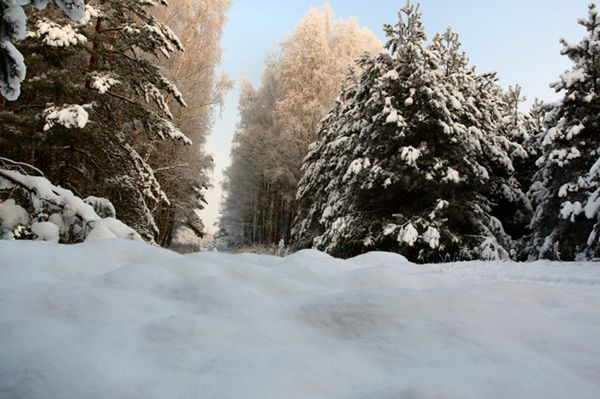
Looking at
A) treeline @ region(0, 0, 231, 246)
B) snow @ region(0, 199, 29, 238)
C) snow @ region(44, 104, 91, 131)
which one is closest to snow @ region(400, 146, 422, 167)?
treeline @ region(0, 0, 231, 246)

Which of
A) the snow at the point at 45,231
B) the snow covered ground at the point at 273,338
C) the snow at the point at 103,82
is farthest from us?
the snow at the point at 103,82

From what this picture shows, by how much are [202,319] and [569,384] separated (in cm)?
119

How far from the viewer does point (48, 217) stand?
4.12 m

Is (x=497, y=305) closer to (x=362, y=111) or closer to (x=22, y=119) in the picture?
(x=22, y=119)

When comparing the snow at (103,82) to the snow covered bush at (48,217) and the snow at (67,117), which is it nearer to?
the snow at (67,117)

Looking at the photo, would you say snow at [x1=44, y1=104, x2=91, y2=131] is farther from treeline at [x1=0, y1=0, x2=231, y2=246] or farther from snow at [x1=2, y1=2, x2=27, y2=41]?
snow at [x1=2, y1=2, x2=27, y2=41]

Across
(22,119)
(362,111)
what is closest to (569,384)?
(22,119)

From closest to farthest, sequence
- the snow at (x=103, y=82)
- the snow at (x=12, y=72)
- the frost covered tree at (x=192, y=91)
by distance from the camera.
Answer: the snow at (x=12, y=72), the snow at (x=103, y=82), the frost covered tree at (x=192, y=91)

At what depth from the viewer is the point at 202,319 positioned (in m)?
1.59

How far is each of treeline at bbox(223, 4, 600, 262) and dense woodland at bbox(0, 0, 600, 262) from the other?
4 cm

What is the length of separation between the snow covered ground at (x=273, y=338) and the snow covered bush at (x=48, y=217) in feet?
5.70

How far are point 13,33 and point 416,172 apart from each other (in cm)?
778

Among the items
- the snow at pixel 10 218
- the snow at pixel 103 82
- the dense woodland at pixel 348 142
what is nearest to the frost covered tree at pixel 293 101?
the dense woodland at pixel 348 142

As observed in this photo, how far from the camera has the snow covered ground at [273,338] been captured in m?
1.12
